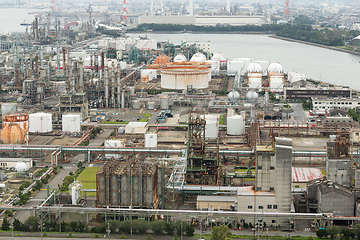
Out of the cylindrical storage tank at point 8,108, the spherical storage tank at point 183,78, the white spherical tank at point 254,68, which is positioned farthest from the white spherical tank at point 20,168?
the white spherical tank at point 254,68

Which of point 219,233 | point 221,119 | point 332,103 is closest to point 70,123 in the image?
point 221,119

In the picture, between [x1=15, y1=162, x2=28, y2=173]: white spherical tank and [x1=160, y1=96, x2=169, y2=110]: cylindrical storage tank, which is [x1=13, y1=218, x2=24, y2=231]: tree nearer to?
[x1=15, y1=162, x2=28, y2=173]: white spherical tank

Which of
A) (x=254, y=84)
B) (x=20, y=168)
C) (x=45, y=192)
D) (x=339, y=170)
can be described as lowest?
(x=45, y=192)

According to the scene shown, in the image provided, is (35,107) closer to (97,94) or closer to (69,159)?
(97,94)

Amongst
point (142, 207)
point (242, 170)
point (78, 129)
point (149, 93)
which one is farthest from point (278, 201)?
point (149, 93)

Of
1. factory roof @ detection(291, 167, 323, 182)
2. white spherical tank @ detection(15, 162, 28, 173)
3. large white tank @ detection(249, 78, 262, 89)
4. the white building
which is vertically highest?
large white tank @ detection(249, 78, 262, 89)

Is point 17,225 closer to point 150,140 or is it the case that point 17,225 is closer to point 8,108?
point 150,140

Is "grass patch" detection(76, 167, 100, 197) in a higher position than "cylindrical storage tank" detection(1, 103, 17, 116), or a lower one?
lower

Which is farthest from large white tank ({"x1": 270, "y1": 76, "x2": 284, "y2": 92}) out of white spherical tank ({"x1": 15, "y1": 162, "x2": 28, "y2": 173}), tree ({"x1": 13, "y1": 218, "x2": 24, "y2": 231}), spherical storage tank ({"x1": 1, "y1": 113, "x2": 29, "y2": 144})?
tree ({"x1": 13, "y1": 218, "x2": 24, "y2": 231})
